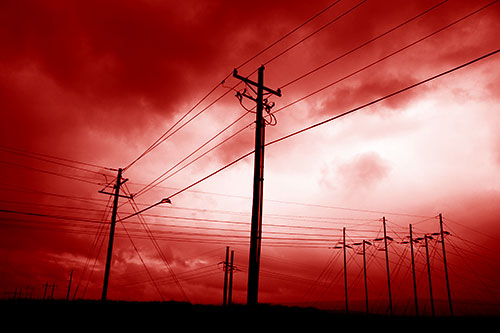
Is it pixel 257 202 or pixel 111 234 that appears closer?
pixel 257 202

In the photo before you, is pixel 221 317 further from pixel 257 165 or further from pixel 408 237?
pixel 408 237

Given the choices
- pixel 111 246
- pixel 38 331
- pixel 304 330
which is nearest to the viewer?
pixel 38 331

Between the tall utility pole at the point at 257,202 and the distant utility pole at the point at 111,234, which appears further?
the distant utility pole at the point at 111,234

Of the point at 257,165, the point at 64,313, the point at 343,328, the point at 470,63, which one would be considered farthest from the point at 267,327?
the point at 470,63

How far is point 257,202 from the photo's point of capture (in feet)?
45.3

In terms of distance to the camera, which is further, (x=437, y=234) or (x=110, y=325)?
(x=437, y=234)

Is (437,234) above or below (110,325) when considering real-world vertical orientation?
above

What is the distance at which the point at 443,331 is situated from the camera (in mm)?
21125

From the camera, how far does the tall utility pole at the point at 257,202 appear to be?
1285cm

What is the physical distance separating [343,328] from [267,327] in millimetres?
4699

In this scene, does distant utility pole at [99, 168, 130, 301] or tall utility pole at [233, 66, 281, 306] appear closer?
tall utility pole at [233, 66, 281, 306]

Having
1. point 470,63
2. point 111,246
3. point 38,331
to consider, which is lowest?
point 38,331

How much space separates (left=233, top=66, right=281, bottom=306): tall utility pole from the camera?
12.8 metres

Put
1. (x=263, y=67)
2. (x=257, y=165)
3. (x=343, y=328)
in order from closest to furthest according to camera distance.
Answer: (x=257, y=165) → (x=263, y=67) → (x=343, y=328)
